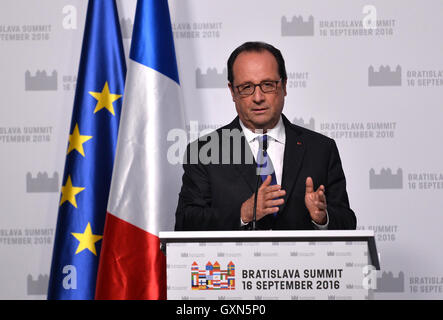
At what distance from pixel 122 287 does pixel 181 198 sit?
0.73 meters

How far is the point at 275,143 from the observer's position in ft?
9.07

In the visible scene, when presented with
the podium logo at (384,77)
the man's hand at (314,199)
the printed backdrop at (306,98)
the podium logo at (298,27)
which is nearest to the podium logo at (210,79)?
the printed backdrop at (306,98)

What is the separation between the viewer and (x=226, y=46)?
3.90 meters

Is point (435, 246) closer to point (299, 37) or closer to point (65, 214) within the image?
point (299, 37)

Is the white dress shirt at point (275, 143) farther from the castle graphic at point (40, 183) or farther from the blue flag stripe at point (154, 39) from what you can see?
the castle graphic at point (40, 183)

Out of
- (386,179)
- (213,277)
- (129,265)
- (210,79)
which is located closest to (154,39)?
(210,79)

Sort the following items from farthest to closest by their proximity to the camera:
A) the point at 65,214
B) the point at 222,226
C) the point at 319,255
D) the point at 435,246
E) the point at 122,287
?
the point at 435,246
the point at 65,214
the point at 122,287
the point at 222,226
the point at 319,255

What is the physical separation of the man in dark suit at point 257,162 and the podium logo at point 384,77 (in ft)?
4.05

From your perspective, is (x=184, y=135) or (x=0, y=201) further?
(x=0, y=201)

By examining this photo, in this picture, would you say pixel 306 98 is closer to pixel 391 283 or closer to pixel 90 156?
pixel 391 283

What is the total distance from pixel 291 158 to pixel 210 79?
55.4 inches

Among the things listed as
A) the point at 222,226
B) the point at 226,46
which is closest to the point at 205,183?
the point at 222,226

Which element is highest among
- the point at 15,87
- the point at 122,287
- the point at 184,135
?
the point at 15,87

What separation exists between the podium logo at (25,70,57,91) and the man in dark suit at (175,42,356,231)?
148cm
